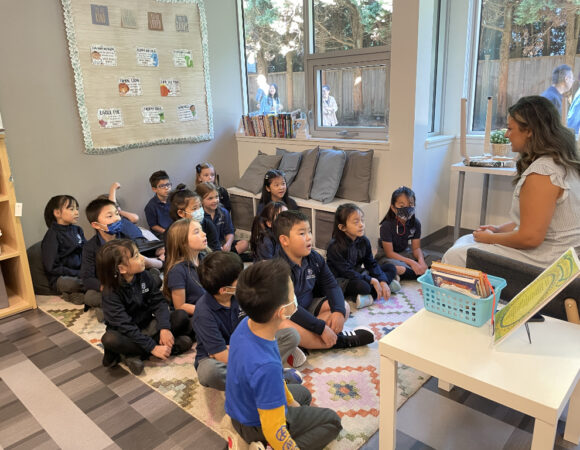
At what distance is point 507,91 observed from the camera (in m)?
3.58

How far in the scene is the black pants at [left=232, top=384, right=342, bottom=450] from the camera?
142 centimetres

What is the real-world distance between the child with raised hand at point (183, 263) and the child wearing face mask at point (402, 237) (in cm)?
141

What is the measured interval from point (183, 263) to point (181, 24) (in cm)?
265

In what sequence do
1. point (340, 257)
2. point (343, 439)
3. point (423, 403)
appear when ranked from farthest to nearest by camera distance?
1. point (340, 257)
2. point (423, 403)
3. point (343, 439)

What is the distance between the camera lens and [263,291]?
50.5 inches

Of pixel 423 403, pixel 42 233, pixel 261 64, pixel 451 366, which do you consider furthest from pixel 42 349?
pixel 261 64

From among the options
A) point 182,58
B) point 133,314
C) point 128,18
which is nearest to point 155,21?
point 128,18

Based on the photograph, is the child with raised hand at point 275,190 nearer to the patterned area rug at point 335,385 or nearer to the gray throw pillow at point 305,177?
the gray throw pillow at point 305,177

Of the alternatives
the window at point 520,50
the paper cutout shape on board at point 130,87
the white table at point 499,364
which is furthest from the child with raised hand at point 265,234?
the window at point 520,50

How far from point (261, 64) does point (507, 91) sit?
7.86 ft

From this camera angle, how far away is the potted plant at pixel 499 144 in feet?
10.8

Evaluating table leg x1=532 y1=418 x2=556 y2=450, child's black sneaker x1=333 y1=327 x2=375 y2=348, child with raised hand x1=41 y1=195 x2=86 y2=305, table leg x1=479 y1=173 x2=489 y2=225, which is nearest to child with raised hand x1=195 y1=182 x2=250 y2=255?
child with raised hand x1=41 y1=195 x2=86 y2=305

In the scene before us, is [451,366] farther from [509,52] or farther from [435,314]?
[509,52]

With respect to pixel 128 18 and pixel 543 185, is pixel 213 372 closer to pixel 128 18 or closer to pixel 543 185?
pixel 543 185
